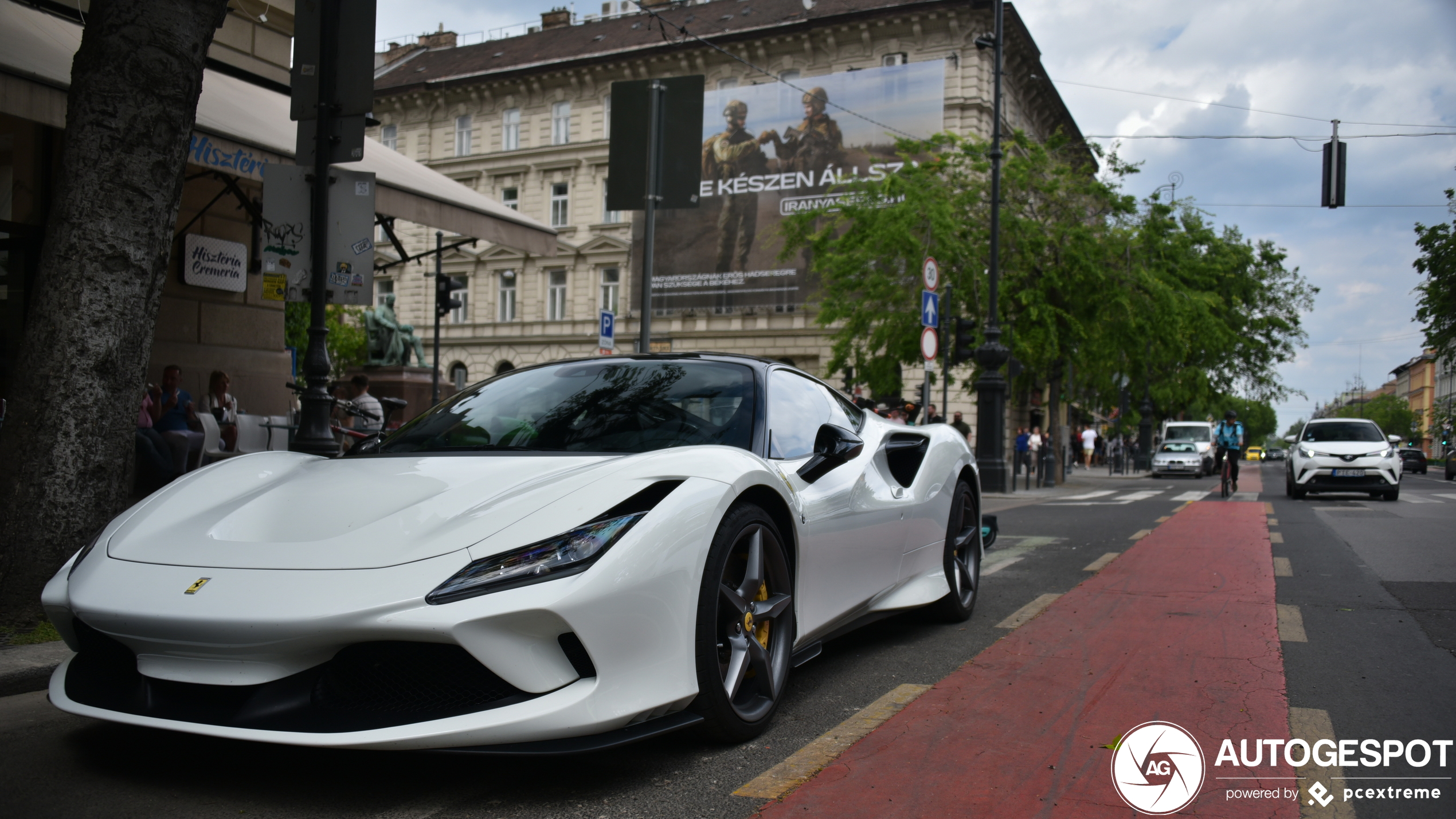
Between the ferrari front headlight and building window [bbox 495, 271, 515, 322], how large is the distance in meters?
44.1

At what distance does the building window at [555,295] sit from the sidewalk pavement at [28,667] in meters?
40.8

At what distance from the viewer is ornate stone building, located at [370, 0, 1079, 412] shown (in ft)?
124

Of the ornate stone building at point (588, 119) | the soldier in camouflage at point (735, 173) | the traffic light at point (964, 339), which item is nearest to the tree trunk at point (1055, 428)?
the traffic light at point (964, 339)

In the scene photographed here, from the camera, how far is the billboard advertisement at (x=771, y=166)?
36000mm

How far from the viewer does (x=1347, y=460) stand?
18203 mm

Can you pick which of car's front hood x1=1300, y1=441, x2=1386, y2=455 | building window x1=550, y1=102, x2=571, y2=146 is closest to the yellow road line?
car's front hood x1=1300, y1=441, x2=1386, y2=455

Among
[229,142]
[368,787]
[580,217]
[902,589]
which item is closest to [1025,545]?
[902,589]

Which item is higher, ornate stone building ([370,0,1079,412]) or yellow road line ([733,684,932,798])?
ornate stone building ([370,0,1079,412])

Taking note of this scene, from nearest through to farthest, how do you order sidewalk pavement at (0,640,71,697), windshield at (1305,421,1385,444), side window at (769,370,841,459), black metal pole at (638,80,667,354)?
sidewalk pavement at (0,640,71,697)
side window at (769,370,841,459)
black metal pole at (638,80,667,354)
windshield at (1305,421,1385,444)

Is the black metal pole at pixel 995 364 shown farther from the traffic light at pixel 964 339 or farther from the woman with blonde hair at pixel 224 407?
the woman with blonde hair at pixel 224 407

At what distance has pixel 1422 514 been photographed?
14312mm

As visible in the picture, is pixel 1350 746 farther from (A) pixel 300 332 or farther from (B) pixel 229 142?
(A) pixel 300 332

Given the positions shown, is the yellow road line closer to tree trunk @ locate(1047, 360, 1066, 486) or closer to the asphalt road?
the asphalt road

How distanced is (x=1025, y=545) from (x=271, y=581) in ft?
27.1
